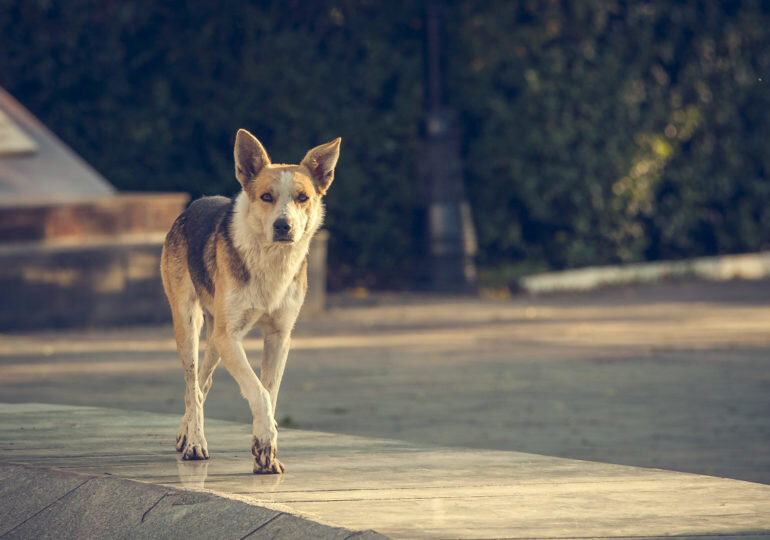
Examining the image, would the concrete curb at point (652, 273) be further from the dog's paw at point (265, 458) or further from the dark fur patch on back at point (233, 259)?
the dog's paw at point (265, 458)

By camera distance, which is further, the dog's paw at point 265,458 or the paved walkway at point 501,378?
the paved walkway at point 501,378

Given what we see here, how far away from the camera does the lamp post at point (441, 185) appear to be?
59.0ft

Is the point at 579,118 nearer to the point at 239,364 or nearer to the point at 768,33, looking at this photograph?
the point at 768,33

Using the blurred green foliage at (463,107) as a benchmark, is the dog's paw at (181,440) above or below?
below

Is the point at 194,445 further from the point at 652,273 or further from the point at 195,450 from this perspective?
the point at 652,273

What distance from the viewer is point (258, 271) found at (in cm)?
660

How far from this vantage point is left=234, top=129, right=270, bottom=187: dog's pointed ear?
6.62m

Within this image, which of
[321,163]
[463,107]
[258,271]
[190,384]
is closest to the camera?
[258,271]

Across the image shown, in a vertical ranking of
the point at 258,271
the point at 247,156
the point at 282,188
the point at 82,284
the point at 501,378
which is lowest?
the point at 501,378

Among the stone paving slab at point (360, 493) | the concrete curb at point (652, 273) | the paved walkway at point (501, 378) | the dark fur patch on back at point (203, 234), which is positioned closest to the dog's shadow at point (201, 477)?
the stone paving slab at point (360, 493)

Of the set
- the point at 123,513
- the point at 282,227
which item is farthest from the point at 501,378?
the point at 123,513

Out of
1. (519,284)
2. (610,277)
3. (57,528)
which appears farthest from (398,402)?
(610,277)

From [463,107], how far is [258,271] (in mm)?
12475

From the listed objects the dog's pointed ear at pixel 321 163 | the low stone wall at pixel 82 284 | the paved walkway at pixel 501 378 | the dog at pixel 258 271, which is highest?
the dog's pointed ear at pixel 321 163
